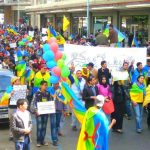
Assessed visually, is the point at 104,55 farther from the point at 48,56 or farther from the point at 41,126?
the point at 41,126

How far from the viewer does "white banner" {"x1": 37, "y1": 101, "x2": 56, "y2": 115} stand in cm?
1119

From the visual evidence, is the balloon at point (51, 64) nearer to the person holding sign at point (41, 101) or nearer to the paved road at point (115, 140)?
the person holding sign at point (41, 101)

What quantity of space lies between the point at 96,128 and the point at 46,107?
10.1 ft

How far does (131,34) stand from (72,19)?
44.9 feet

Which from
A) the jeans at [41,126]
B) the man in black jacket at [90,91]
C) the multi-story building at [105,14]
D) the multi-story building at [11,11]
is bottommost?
the jeans at [41,126]

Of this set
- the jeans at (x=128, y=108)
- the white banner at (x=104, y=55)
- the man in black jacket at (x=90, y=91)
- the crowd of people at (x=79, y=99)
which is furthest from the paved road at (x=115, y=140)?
the white banner at (x=104, y=55)

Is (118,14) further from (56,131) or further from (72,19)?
(56,131)

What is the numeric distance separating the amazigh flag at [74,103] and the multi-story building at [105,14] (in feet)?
54.8

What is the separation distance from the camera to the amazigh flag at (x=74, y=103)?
10125 millimetres

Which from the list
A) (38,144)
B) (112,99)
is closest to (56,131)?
(38,144)

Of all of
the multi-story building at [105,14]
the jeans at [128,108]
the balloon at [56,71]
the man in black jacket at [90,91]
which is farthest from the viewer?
the multi-story building at [105,14]

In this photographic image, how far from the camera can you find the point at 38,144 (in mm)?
11484

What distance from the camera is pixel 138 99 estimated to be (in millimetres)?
12945

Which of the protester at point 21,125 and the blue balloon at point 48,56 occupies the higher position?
the blue balloon at point 48,56
